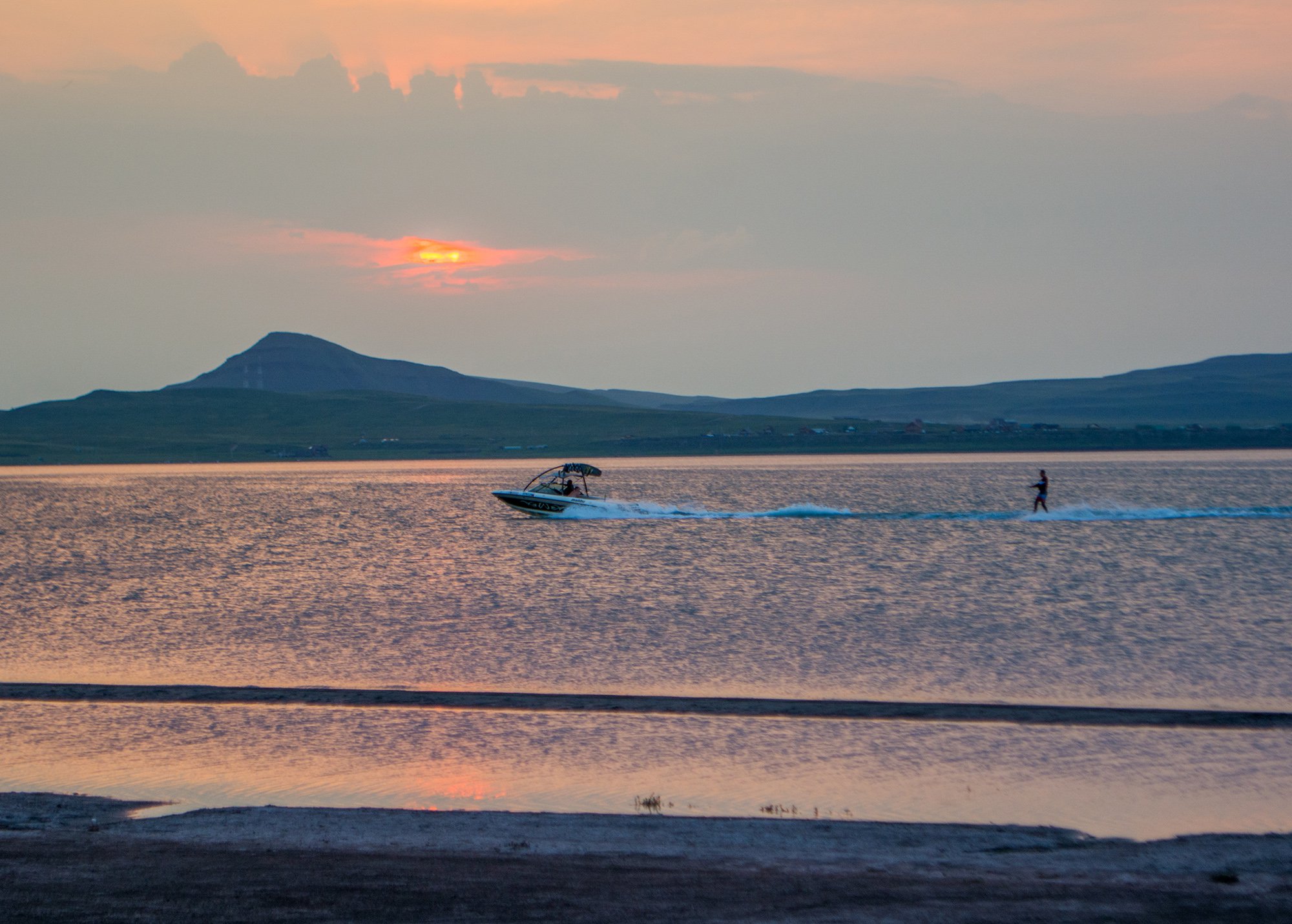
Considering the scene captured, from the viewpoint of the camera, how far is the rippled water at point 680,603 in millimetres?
22469

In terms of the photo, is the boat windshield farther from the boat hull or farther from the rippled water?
the rippled water

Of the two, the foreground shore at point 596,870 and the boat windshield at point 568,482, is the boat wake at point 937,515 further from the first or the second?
the foreground shore at point 596,870

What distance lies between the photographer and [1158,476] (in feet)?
433

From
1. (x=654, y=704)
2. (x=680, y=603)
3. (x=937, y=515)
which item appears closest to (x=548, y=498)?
(x=937, y=515)

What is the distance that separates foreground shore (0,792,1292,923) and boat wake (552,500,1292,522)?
54.0 metres

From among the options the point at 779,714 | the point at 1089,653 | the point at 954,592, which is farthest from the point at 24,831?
the point at 954,592

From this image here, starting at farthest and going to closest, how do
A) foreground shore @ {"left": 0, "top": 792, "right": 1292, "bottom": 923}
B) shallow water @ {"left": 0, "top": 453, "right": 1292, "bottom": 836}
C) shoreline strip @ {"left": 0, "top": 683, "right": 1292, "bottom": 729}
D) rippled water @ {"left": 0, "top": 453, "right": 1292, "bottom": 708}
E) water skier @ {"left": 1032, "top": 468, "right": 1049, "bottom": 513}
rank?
water skier @ {"left": 1032, "top": 468, "right": 1049, "bottom": 513}
rippled water @ {"left": 0, "top": 453, "right": 1292, "bottom": 708}
shoreline strip @ {"left": 0, "top": 683, "right": 1292, "bottom": 729}
shallow water @ {"left": 0, "top": 453, "right": 1292, "bottom": 836}
foreground shore @ {"left": 0, "top": 792, "right": 1292, "bottom": 923}

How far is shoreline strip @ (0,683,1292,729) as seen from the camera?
60.1ft

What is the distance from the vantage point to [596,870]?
36.7 feet

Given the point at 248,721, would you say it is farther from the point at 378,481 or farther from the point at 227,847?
the point at 378,481

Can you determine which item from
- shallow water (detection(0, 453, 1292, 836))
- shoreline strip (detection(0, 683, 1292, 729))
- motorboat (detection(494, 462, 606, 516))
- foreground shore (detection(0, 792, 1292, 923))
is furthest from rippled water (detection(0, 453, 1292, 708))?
foreground shore (detection(0, 792, 1292, 923))

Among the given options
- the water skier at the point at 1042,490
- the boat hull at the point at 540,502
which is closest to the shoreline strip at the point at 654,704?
the boat hull at the point at 540,502

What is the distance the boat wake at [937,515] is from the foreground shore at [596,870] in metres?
54.0

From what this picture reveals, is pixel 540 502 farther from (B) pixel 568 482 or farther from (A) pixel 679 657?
(A) pixel 679 657
